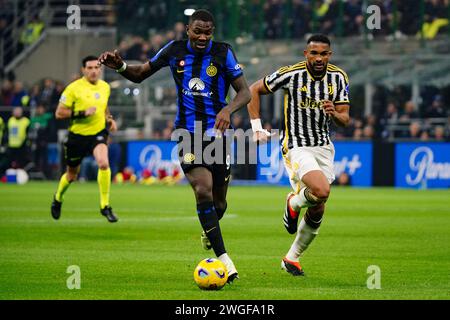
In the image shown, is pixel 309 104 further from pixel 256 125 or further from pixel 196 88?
pixel 196 88

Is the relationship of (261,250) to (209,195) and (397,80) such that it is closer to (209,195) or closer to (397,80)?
(209,195)

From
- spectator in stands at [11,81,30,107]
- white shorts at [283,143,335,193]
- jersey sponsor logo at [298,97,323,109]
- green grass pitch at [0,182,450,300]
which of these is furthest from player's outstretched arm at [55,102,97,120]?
spectator in stands at [11,81,30,107]

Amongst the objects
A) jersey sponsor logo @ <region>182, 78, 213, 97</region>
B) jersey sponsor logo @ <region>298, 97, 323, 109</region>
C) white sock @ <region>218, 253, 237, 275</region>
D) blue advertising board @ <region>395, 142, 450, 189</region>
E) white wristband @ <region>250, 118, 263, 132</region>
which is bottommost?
blue advertising board @ <region>395, 142, 450, 189</region>

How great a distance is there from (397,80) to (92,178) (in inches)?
380

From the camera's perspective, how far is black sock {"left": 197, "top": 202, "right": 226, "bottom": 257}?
32.1 ft

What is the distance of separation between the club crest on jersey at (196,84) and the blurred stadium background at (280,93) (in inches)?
716

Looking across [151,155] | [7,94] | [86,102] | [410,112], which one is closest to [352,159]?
[410,112]

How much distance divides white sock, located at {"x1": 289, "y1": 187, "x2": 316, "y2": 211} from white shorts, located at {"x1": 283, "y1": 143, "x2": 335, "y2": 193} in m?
0.11

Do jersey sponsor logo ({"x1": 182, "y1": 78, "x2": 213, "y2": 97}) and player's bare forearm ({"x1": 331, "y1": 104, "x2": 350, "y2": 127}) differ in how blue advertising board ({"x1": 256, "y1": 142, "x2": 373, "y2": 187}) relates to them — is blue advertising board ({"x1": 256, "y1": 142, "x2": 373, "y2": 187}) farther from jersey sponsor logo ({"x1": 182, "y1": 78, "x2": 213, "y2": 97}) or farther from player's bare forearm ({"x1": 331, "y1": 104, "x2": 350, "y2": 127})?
jersey sponsor logo ({"x1": 182, "y1": 78, "x2": 213, "y2": 97})

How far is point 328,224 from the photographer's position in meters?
17.2

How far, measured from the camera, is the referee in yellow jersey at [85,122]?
1709cm

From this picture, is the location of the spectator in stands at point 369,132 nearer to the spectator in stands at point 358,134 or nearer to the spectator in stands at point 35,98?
the spectator in stands at point 358,134
